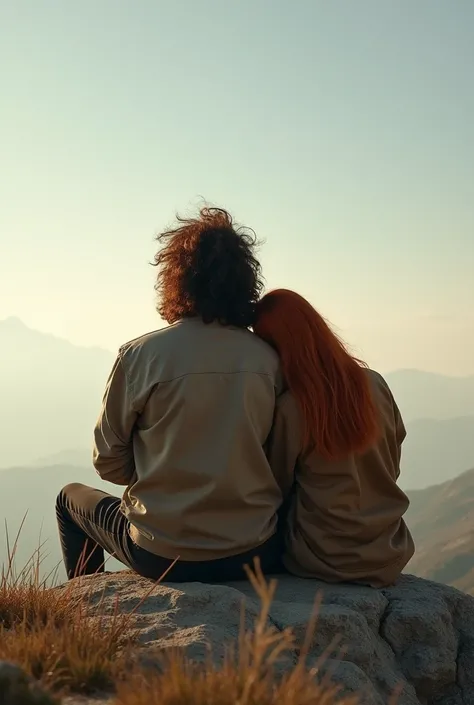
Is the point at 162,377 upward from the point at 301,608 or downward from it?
upward

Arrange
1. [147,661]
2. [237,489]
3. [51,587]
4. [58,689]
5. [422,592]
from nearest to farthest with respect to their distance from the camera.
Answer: [58,689] < [147,661] < [51,587] < [237,489] < [422,592]

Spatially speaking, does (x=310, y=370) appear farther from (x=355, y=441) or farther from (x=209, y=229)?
(x=209, y=229)

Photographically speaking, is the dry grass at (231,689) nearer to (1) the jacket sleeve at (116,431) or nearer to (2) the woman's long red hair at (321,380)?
(2) the woman's long red hair at (321,380)

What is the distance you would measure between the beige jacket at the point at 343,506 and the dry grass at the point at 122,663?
106 centimetres

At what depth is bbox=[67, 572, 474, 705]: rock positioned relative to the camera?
4059 mm

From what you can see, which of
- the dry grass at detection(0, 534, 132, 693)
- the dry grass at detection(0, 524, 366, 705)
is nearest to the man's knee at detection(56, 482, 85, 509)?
the dry grass at detection(0, 524, 366, 705)

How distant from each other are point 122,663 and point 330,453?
2.06m

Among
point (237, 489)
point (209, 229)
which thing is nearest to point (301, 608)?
point (237, 489)

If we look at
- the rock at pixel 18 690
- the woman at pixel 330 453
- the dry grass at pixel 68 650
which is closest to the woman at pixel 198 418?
the woman at pixel 330 453

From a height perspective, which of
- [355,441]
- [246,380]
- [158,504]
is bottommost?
[158,504]

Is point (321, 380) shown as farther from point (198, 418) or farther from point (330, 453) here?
point (198, 418)

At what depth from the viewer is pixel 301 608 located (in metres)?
4.57

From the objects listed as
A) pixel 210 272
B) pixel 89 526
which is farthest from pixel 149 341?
pixel 89 526

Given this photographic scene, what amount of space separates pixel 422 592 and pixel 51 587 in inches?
95.7
